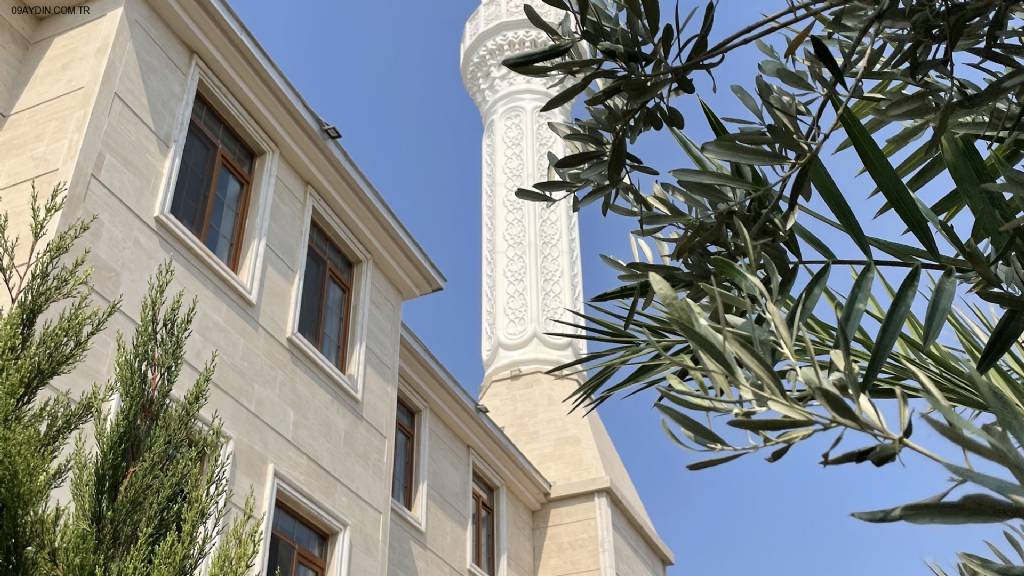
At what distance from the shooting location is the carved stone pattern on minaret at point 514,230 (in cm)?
1839

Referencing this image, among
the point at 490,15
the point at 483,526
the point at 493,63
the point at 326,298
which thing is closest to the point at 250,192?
the point at 326,298

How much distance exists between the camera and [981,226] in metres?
2.70

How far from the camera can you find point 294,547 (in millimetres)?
8062

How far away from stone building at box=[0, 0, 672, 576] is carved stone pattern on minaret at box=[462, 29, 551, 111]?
33.9ft

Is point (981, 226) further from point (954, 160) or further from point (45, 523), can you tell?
point (45, 523)

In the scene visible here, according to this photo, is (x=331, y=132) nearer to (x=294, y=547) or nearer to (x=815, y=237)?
(x=294, y=547)

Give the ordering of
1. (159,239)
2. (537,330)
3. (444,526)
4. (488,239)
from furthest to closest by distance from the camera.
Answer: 1. (488,239)
2. (537,330)
3. (444,526)
4. (159,239)

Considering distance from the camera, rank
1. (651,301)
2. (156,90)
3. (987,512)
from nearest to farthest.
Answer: (987,512), (651,301), (156,90)

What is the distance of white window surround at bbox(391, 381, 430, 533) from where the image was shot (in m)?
10.9

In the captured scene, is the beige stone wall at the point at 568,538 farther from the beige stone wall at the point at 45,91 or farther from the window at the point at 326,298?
the beige stone wall at the point at 45,91

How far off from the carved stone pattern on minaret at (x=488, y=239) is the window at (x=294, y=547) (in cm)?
982

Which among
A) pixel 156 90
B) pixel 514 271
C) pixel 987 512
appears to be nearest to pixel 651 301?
pixel 987 512

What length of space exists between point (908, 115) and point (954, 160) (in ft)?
1.07

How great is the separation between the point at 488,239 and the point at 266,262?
38.3ft
